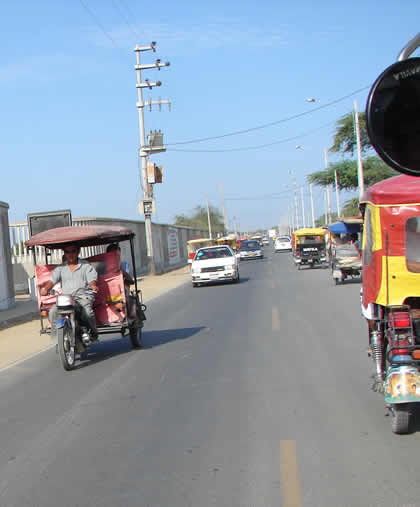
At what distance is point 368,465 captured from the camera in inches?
203

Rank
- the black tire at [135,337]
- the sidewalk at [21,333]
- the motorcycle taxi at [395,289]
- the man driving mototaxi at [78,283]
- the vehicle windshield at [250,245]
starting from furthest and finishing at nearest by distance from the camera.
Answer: the vehicle windshield at [250,245] < the sidewalk at [21,333] < the black tire at [135,337] < the man driving mototaxi at [78,283] < the motorcycle taxi at [395,289]

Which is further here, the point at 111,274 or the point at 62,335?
the point at 111,274

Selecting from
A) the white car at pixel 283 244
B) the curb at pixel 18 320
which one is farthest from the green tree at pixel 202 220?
the curb at pixel 18 320

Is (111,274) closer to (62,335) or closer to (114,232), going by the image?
(114,232)

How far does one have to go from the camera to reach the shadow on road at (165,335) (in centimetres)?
1280

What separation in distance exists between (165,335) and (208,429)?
7.39 metres

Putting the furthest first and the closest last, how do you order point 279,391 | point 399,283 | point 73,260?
point 73,260, point 279,391, point 399,283

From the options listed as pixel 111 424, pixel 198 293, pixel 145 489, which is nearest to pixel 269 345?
pixel 111 424

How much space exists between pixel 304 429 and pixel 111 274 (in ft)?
20.0

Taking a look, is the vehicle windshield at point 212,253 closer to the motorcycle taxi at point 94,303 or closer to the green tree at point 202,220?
the motorcycle taxi at point 94,303

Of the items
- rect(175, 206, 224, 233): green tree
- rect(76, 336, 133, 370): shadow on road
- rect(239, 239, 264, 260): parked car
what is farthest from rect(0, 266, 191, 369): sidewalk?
rect(175, 206, 224, 233): green tree

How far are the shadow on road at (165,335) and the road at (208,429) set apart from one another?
17.5 inches

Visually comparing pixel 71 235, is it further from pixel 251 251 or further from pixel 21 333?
pixel 251 251

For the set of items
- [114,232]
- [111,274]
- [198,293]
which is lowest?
[198,293]
